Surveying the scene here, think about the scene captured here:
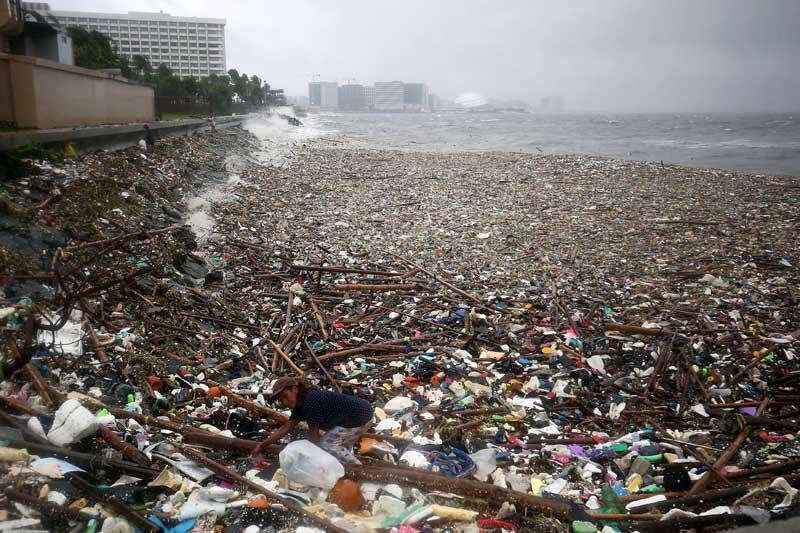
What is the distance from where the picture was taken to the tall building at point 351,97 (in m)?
190

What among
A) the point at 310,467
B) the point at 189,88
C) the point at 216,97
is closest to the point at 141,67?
the point at 189,88

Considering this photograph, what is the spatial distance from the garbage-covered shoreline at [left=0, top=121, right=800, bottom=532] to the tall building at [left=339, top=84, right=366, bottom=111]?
190 metres

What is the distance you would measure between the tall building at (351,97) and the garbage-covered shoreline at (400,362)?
19027cm

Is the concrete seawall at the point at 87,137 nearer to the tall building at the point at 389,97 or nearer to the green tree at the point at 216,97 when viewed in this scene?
the green tree at the point at 216,97

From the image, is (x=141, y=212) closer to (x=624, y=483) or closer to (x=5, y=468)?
(x=5, y=468)

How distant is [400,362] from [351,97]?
19805cm

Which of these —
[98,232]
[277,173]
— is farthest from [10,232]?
[277,173]

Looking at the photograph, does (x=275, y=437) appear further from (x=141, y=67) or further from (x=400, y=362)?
(x=141, y=67)

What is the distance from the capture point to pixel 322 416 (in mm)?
3398

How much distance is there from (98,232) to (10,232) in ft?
4.38

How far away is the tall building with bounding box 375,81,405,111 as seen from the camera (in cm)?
18900

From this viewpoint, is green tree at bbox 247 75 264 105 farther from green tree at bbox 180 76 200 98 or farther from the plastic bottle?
the plastic bottle

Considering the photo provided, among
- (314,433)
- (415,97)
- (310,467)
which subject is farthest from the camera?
(415,97)

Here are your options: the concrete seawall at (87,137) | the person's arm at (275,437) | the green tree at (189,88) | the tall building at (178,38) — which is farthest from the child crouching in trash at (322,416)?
the tall building at (178,38)
